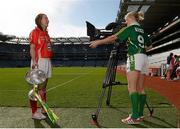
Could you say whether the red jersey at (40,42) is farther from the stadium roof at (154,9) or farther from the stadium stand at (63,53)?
the stadium stand at (63,53)

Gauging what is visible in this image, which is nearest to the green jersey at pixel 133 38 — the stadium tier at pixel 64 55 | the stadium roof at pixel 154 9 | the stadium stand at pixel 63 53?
the stadium roof at pixel 154 9

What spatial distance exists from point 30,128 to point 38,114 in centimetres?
87

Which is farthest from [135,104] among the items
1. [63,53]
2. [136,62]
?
[63,53]

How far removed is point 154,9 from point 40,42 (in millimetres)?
31084

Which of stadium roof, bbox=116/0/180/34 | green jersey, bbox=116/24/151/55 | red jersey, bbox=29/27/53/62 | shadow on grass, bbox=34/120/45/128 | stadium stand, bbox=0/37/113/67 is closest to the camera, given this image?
shadow on grass, bbox=34/120/45/128

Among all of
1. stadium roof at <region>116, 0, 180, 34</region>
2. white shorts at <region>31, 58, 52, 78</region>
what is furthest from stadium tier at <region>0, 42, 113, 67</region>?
white shorts at <region>31, 58, 52, 78</region>

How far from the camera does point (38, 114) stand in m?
6.02

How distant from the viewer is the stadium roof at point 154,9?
30.6 metres

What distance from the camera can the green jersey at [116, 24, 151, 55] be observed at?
18.3 ft

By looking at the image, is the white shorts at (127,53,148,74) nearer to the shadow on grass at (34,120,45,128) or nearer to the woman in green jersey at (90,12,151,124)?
the woman in green jersey at (90,12,151,124)

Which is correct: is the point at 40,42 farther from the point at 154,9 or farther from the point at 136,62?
the point at 154,9

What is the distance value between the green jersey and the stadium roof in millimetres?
23513

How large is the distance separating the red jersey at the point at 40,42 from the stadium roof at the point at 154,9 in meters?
22.9

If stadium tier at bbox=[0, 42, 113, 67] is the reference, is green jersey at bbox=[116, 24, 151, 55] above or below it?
below
